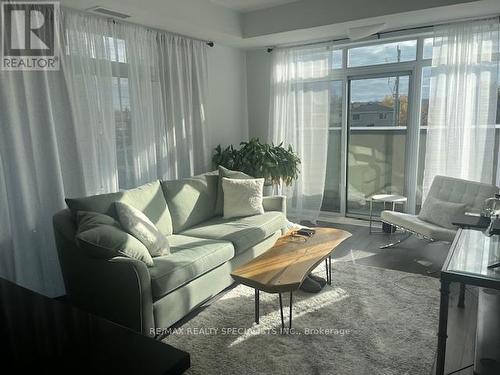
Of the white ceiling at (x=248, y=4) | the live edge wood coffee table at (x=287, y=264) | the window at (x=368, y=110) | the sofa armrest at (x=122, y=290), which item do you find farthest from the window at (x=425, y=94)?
the sofa armrest at (x=122, y=290)

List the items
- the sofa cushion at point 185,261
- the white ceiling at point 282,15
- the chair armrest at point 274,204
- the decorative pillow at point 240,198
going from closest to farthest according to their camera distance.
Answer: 1. the sofa cushion at point 185,261
2. the white ceiling at point 282,15
3. the decorative pillow at point 240,198
4. the chair armrest at point 274,204

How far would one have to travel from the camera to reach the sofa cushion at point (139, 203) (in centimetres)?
275

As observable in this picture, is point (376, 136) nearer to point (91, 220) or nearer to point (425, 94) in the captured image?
point (425, 94)

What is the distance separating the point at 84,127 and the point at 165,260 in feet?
5.10

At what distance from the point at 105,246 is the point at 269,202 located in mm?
2189

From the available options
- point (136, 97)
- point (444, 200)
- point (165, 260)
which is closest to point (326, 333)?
point (165, 260)

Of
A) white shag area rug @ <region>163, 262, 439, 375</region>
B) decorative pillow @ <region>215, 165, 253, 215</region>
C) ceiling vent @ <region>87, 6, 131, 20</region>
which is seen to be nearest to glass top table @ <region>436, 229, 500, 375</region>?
white shag area rug @ <region>163, 262, 439, 375</region>

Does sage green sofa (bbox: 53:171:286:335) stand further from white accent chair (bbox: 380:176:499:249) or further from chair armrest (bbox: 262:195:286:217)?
white accent chair (bbox: 380:176:499:249)

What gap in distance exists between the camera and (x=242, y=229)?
3412 millimetres

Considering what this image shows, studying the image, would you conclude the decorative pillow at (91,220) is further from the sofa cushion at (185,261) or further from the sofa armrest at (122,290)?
the sofa cushion at (185,261)

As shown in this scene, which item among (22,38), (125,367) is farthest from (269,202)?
(125,367)

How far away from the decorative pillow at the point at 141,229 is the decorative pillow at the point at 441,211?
276cm

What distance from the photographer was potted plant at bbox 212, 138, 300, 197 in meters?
4.72

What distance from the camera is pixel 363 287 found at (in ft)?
10.4
